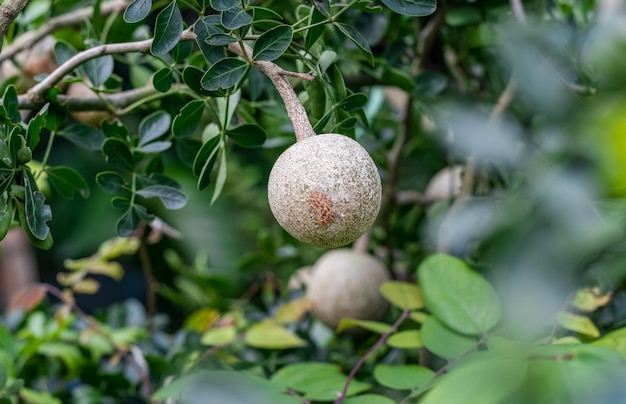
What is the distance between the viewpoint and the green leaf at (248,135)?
542 mm

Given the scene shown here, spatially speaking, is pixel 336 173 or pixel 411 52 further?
pixel 411 52

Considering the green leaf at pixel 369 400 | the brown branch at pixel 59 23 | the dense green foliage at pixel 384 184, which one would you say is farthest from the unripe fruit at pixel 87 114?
the green leaf at pixel 369 400

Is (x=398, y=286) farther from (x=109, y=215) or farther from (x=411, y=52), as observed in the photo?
(x=109, y=215)

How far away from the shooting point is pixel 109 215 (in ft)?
6.58

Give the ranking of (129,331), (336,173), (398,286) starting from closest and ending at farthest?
(336,173) → (398,286) → (129,331)

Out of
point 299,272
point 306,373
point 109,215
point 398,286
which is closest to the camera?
point 306,373

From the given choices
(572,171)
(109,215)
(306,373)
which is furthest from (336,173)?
(109,215)

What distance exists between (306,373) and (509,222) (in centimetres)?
23

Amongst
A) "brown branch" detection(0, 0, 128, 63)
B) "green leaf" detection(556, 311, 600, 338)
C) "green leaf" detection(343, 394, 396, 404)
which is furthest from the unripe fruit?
"green leaf" detection(556, 311, 600, 338)

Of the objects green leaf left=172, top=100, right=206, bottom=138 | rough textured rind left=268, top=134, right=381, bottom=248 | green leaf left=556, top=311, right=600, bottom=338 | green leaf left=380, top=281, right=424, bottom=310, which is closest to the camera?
rough textured rind left=268, top=134, right=381, bottom=248

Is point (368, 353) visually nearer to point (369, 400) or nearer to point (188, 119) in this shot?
point (369, 400)

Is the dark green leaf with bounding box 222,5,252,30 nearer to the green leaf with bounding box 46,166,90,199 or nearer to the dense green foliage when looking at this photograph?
the dense green foliage

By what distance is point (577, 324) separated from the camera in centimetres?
65

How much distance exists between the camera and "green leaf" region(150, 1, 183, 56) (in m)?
0.47
